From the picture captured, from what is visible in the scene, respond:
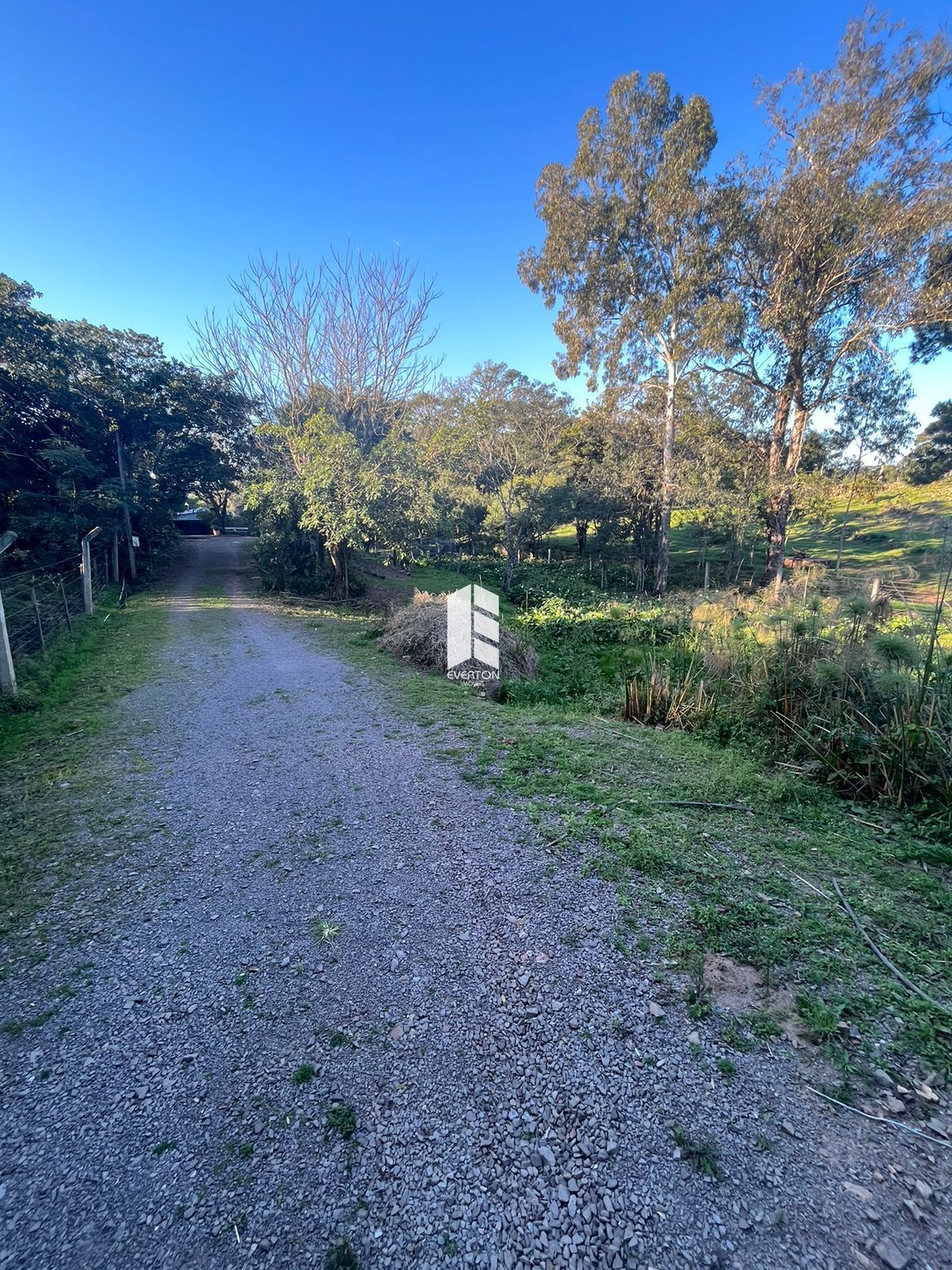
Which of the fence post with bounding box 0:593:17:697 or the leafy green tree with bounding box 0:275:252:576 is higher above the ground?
the leafy green tree with bounding box 0:275:252:576

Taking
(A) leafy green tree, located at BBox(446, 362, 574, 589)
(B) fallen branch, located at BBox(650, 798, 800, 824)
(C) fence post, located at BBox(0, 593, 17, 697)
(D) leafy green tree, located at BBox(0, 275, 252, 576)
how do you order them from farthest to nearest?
(A) leafy green tree, located at BBox(446, 362, 574, 589) → (D) leafy green tree, located at BBox(0, 275, 252, 576) → (C) fence post, located at BBox(0, 593, 17, 697) → (B) fallen branch, located at BBox(650, 798, 800, 824)

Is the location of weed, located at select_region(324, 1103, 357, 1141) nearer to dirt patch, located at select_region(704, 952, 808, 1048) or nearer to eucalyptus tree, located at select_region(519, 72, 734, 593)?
dirt patch, located at select_region(704, 952, 808, 1048)

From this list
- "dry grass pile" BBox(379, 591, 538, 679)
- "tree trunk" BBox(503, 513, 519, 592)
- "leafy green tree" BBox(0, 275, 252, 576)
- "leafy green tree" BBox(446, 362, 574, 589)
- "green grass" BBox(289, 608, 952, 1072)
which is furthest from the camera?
"tree trunk" BBox(503, 513, 519, 592)

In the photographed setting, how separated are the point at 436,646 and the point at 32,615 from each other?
5.84 meters

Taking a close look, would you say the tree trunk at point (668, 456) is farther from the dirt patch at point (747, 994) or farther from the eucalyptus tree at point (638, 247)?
the dirt patch at point (747, 994)

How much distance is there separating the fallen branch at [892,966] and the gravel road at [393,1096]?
2.00 feet

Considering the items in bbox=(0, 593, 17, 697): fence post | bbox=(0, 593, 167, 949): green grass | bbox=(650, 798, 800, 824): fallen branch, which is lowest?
bbox=(650, 798, 800, 824): fallen branch

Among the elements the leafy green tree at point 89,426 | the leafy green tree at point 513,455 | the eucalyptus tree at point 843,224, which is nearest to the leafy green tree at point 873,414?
the eucalyptus tree at point 843,224

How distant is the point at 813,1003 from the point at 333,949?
195 cm

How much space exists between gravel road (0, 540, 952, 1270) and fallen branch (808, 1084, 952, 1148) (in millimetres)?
29

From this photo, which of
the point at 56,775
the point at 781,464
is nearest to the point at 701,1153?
the point at 56,775

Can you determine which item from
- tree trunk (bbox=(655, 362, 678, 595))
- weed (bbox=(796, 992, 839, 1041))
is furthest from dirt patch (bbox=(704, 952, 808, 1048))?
tree trunk (bbox=(655, 362, 678, 595))

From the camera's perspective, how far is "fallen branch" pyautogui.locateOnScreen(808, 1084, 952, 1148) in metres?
1.45

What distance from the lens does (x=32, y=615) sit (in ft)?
23.3
